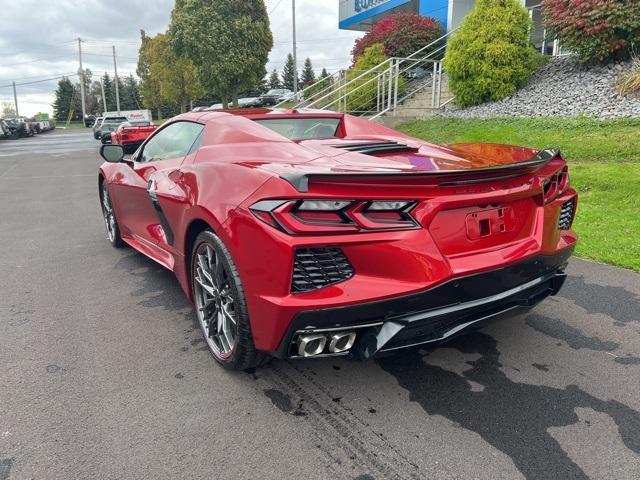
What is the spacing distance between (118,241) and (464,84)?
9.35 metres

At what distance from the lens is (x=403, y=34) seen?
16609mm

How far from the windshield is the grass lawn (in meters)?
2.82

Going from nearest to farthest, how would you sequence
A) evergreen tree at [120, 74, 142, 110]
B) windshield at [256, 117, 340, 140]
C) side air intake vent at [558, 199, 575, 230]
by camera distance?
side air intake vent at [558, 199, 575, 230]
windshield at [256, 117, 340, 140]
evergreen tree at [120, 74, 142, 110]

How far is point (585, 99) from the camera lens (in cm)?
1023

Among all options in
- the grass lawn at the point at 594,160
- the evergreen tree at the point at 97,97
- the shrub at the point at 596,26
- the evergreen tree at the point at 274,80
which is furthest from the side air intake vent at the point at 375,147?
the evergreen tree at the point at 97,97

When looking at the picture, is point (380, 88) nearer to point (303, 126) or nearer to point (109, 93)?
point (303, 126)

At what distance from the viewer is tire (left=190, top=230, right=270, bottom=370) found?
254 cm

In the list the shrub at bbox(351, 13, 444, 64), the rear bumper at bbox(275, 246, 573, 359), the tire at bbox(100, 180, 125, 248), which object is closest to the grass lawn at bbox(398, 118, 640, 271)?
the rear bumper at bbox(275, 246, 573, 359)

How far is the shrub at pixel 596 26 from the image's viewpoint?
973 centimetres

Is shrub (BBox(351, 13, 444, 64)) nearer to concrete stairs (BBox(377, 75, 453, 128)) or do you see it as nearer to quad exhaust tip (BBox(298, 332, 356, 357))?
concrete stairs (BBox(377, 75, 453, 128))

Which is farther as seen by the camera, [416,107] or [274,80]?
[274,80]

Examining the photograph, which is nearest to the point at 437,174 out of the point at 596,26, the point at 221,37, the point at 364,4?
the point at 596,26

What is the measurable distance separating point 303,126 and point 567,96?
349 inches

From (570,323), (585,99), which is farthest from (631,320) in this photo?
(585,99)
